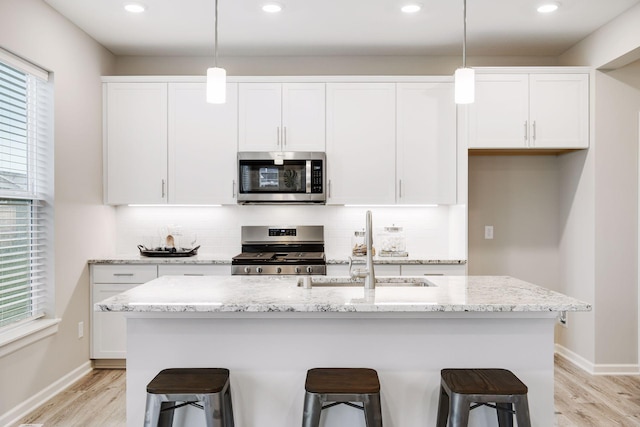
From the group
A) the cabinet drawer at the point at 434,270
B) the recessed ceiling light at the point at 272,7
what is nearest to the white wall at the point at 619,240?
the cabinet drawer at the point at 434,270

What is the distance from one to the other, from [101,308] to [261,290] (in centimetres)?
69

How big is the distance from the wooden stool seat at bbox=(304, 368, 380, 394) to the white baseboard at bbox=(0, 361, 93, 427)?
2070mm

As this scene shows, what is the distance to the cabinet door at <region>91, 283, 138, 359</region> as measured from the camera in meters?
3.84

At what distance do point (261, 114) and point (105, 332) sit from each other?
220 centimetres

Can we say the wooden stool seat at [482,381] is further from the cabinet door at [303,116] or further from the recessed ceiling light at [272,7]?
the recessed ceiling light at [272,7]

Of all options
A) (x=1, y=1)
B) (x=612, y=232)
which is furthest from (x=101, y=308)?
(x=612, y=232)

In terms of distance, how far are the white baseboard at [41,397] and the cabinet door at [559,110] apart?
403 centimetres

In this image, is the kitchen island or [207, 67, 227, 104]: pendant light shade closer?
the kitchen island

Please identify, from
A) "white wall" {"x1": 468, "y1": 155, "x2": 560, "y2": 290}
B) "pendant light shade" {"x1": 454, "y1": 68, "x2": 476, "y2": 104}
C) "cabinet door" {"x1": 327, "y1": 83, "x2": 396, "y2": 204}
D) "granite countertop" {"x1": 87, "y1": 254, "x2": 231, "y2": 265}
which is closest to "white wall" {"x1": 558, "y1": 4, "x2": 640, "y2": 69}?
"white wall" {"x1": 468, "y1": 155, "x2": 560, "y2": 290}

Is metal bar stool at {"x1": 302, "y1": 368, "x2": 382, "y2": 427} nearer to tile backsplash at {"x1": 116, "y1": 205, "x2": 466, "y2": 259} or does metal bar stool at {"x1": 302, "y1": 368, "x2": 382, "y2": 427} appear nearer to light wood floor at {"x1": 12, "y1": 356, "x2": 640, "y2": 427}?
light wood floor at {"x1": 12, "y1": 356, "x2": 640, "y2": 427}

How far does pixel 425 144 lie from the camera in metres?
4.05

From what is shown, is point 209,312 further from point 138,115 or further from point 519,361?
point 138,115

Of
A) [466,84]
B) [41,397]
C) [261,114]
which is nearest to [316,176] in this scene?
[261,114]

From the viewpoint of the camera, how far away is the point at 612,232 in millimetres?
3732
